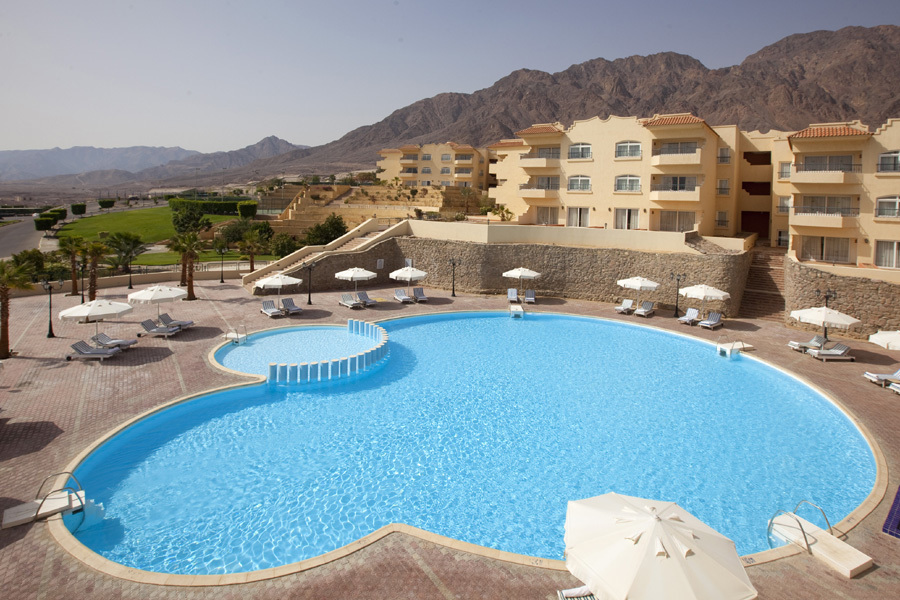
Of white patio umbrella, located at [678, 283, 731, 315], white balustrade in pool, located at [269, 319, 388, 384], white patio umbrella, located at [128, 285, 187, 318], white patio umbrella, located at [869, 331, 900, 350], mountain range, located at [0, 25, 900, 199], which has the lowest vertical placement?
white balustrade in pool, located at [269, 319, 388, 384]

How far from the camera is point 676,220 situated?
36031 millimetres

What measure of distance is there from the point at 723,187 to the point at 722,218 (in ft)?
7.09

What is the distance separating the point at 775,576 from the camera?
871 centimetres

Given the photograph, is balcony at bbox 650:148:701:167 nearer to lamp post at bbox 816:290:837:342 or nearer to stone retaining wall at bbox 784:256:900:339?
stone retaining wall at bbox 784:256:900:339

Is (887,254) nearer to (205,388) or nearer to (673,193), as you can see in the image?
(673,193)

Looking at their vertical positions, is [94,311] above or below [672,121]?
below

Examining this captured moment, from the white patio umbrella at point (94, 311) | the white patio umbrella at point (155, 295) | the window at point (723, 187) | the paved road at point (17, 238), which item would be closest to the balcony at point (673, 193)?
the window at point (723, 187)

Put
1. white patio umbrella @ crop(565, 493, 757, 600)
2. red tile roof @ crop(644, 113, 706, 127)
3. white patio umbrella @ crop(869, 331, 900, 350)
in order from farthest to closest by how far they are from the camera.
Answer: red tile roof @ crop(644, 113, 706, 127) → white patio umbrella @ crop(869, 331, 900, 350) → white patio umbrella @ crop(565, 493, 757, 600)

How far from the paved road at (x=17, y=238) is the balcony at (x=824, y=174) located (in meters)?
64.0

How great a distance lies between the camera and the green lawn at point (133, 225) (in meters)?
61.2

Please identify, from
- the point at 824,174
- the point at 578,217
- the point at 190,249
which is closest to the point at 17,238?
the point at 190,249

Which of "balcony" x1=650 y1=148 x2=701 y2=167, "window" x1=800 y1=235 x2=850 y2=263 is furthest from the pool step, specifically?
"balcony" x1=650 y1=148 x2=701 y2=167

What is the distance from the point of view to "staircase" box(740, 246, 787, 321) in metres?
27.9

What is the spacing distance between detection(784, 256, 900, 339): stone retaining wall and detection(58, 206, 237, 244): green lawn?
5856 centimetres
